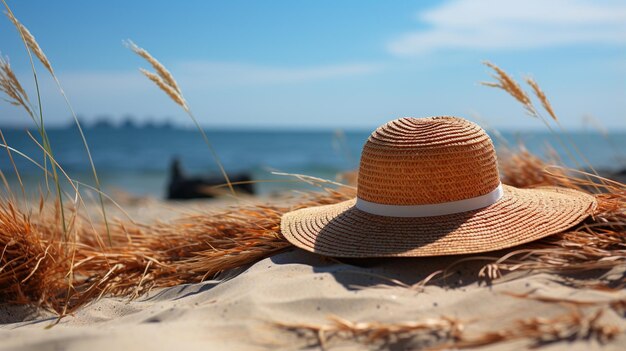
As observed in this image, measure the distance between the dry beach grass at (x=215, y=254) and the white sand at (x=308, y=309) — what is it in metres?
0.05

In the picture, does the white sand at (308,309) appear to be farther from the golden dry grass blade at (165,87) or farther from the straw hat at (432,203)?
the golden dry grass blade at (165,87)

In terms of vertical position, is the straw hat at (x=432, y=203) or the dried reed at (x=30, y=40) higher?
the dried reed at (x=30, y=40)

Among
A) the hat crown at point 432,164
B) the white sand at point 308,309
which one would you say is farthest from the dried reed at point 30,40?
the hat crown at point 432,164

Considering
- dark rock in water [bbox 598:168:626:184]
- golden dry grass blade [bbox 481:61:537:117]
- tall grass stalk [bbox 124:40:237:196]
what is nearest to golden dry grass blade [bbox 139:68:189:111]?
tall grass stalk [bbox 124:40:237:196]

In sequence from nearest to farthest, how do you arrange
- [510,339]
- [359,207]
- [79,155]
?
[510,339]
[359,207]
[79,155]

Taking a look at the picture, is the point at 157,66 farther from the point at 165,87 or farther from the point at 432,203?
the point at 432,203

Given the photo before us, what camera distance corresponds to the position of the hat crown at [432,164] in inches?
89.7

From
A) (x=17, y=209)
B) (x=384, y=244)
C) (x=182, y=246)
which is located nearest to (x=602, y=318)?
(x=384, y=244)

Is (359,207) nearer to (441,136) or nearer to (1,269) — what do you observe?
(441,136)

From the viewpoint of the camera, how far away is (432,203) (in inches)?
90.7

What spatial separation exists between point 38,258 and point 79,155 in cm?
2985

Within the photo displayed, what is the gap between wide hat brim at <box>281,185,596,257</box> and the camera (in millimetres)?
2113

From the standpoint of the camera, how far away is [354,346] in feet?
5.39

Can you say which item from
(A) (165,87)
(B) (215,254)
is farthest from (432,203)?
(A) (165,87)
